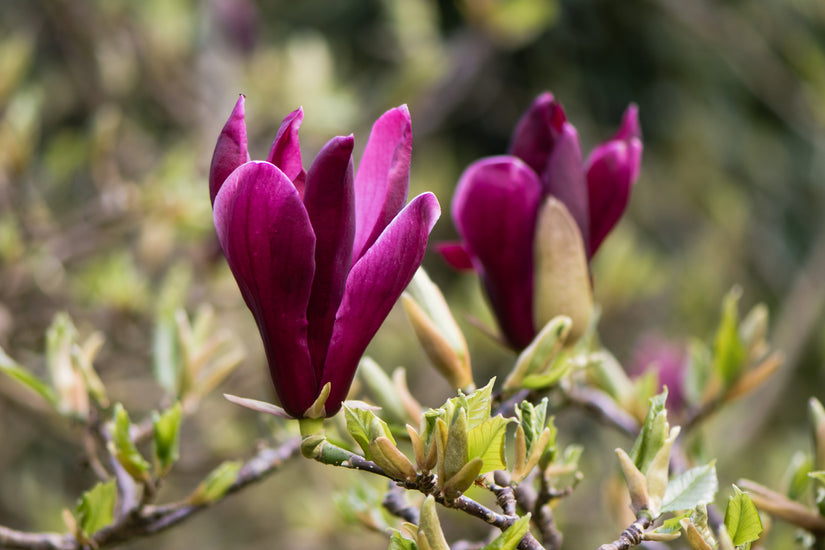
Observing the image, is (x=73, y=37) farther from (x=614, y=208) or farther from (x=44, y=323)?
(x=614, y=208)

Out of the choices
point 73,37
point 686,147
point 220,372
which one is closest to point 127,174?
point 73,37

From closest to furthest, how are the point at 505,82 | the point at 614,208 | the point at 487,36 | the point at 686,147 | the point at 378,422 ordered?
the point at 378,422
the point at 614,208
the point at 487,36
the point at 686,147
the point at 505,82

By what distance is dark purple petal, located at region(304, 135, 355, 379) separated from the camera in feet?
1.52

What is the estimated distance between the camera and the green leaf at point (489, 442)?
1.46 feet

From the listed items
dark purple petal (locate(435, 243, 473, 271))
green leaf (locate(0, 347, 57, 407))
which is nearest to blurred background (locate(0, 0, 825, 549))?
green leaf (locate(0, 347, 57, 407))

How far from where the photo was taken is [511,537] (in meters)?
0.42

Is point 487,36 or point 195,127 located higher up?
point 487,36

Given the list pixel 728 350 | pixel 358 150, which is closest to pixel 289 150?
pixel 728 350

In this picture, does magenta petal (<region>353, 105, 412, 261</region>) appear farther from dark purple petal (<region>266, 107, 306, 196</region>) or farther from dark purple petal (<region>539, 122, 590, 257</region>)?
dark purple petal (<region>539, 122, 590, 257</region>)

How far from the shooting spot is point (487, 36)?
2.10 metres

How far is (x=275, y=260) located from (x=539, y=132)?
27cm

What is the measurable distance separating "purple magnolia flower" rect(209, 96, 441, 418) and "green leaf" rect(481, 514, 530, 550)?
0.14 m

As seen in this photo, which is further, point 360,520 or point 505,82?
point 505,82

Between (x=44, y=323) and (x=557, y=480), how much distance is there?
2.87 ft
